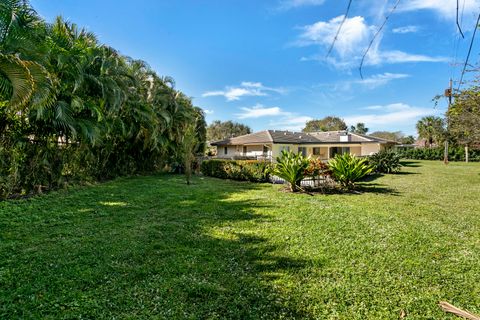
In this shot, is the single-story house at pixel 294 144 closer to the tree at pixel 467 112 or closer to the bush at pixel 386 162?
the bush at pixel 386 162

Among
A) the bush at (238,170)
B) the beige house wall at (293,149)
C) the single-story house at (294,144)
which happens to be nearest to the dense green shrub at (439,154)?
the beige house wall at (293,149)

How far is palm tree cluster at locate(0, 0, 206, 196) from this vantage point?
6.01 m

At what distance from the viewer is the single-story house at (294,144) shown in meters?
31.9

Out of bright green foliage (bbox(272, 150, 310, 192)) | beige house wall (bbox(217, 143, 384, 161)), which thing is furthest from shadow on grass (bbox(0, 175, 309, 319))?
beige house wall (bbox(217, 143, 384, 161))

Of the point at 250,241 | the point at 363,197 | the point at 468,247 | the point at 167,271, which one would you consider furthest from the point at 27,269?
the point at 363,197

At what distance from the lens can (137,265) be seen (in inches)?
161

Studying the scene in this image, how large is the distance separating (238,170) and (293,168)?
5840mm

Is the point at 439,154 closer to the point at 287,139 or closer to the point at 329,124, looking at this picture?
the point at 287,139

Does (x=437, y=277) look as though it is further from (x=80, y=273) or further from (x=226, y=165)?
(x=226, y=165)

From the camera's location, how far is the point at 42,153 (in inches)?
382

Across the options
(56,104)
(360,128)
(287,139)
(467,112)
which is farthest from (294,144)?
(360,128)

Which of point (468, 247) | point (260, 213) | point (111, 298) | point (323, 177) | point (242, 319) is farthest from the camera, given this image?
point (323, 177)

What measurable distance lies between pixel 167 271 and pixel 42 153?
855 cm

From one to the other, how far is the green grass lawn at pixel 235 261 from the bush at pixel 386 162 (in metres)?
11.8
